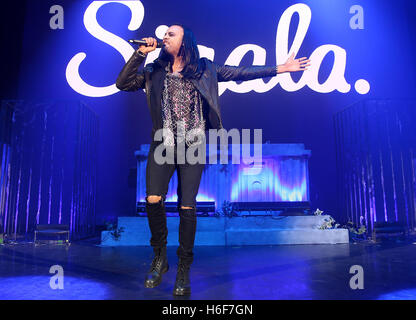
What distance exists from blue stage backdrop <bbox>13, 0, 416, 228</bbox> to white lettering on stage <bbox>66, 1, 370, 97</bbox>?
0.8 inches

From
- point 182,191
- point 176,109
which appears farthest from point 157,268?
point 176,109

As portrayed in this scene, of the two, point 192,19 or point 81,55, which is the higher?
point 192,19

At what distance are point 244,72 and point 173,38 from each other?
47cm

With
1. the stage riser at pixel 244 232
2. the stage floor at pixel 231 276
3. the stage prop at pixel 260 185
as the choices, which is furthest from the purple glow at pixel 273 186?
the stage floor at pixel 231 276

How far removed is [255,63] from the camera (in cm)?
635

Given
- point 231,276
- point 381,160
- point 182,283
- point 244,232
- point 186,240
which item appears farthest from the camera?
point 381,160

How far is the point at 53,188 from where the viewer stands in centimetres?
591

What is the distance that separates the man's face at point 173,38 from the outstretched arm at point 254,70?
0.28 m

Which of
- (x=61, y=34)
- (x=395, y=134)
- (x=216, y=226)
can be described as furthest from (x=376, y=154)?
(x=61, y=34)

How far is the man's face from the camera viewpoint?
1.85m

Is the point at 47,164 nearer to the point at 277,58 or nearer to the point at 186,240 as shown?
the point at 277,58
